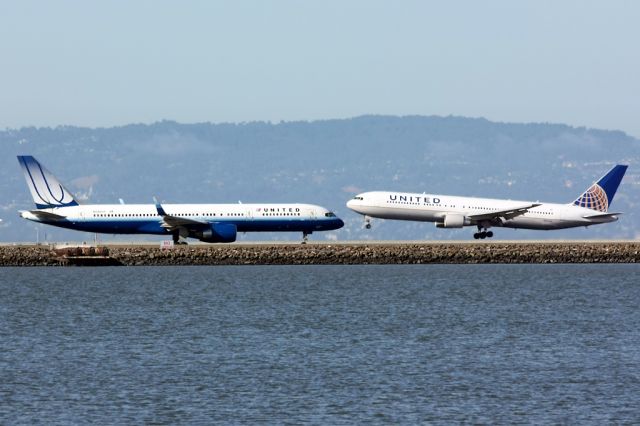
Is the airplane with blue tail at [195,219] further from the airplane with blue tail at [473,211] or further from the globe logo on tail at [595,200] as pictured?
the globe logo on tail at [595,200]

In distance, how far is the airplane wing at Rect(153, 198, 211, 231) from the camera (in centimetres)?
12556

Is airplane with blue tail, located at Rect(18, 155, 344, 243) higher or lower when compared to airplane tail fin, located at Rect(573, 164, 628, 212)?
lower

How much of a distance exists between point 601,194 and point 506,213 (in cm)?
1455

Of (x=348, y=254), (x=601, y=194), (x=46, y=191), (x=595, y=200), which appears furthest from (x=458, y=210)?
(x=46, y=191)

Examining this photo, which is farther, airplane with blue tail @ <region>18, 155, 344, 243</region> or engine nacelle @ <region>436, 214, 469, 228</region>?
engine nacelle @ <region>436, 214, 469, 228</region>

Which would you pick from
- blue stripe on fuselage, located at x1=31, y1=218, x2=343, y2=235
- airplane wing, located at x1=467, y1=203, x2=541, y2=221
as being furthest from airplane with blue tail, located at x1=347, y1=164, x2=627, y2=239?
blue stripe on fuselage, located at x1=31, y1=218, x2=343, y2=235

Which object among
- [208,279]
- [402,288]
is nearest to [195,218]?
[208,279]

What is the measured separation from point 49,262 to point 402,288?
137 ft

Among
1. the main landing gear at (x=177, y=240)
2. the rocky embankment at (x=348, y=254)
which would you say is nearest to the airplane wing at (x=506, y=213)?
the rocky embankment at (x=348, y=254)

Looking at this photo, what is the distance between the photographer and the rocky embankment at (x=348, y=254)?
123812 mm

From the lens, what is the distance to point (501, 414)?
44844 mm

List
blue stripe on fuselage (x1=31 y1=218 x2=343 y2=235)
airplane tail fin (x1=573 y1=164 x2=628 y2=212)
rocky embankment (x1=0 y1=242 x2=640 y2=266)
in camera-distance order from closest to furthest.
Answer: rocky embankment (x1=0 y1=242 x2=640 y2=266)
blue stripe on fuselage (x1=31 y1=218 x2=343 y2=235)
airplane tail fin (x1=573 y1=164 x2=628 y2=212)

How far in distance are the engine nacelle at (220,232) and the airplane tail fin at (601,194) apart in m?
36.5

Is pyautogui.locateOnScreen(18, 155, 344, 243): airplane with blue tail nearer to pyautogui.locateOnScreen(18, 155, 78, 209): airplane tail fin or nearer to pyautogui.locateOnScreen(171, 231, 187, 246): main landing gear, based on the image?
pyautogui.locateOnScreen(171, 231, 187, 246): main landing gear
